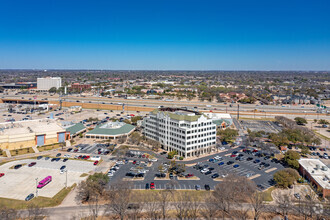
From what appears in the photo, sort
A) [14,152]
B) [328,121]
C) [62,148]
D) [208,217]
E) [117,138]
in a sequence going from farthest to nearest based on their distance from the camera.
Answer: [328,121] → [117,138] → [62,148] → [14,152] → [208,217]

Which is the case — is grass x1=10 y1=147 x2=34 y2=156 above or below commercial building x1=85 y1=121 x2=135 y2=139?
below

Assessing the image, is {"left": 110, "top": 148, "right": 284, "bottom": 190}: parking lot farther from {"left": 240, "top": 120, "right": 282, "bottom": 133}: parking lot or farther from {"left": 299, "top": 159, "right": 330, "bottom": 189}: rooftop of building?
{"left": 240, "top": 120, "right": 282, "bottom": 133}: parking lot

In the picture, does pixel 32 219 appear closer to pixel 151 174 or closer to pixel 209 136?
pixel 151 174

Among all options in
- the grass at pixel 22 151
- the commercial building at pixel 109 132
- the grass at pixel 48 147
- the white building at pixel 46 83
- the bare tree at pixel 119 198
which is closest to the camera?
the bare tree at pixel 119 198

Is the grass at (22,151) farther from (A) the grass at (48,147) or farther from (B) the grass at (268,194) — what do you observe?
(B) the grass at (268,194)

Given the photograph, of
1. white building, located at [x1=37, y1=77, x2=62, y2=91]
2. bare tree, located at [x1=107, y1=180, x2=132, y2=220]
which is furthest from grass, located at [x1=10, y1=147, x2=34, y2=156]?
white building, located at [x1=37, y1=77, x2=62, y2=91]

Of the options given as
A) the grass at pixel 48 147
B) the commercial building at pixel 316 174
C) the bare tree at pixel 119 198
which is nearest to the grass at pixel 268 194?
the commercial building at pixel 316 174

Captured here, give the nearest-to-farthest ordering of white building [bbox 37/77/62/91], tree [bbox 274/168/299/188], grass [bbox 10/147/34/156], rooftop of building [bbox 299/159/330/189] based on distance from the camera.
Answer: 1. rooftop of building [bbox 299/159/330/189]
2. tree [bbox 274/168/299/188]
3. grass [bbox 10/147/34/156]
4. white building [bbox 37/77/62/91]

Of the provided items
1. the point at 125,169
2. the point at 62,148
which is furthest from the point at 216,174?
the point at 62,148
